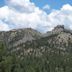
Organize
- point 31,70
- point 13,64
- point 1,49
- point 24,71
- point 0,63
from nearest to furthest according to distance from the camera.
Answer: point 0,63
point 1,49
point 13,64
point 31,70
point 24,71

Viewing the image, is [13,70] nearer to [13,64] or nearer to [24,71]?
[13,64]

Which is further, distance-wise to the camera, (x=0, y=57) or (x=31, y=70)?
(x=31, y=70)

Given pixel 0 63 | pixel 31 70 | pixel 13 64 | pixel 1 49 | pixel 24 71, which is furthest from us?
pixel 24 71

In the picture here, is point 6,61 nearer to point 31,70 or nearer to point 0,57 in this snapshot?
point 0,57

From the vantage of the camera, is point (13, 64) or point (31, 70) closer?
point (13, 64)

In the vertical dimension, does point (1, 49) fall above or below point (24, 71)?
above

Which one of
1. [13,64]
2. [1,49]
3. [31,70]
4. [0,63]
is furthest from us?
[31,70]

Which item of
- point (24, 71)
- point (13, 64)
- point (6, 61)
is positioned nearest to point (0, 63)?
point (6, 61)

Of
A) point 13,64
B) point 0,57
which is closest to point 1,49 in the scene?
point 0,57

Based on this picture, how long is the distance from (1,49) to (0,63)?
6014 millimetres

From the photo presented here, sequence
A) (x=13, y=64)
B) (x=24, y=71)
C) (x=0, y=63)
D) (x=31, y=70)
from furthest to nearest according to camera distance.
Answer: (x=24, y=71) → (x=31, y=70) → (x=13, y=64) → (x=0, y=63)

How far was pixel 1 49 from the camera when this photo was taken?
78.2m

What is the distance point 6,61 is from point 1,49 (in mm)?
4650

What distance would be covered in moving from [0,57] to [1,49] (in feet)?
10.4
